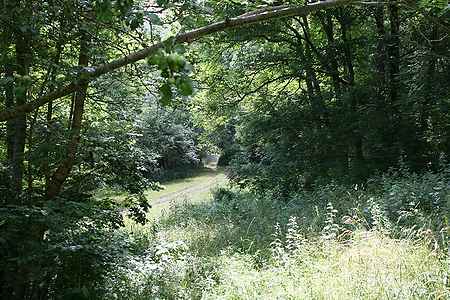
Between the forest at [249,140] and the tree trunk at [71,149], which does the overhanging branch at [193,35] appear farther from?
the tree trunk at [71,149]

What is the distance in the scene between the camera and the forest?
144 inches

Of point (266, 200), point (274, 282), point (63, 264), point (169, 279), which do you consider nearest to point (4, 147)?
point (63, 264)

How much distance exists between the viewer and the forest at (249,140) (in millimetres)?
3650

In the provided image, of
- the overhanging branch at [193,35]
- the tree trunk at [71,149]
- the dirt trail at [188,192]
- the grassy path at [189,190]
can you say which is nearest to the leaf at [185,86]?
the overhanging branch at [193,35]

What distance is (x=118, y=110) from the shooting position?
20.8 ft

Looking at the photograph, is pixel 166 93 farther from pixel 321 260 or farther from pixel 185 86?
pixel 321 260

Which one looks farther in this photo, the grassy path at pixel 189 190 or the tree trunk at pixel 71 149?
the grassy path at pixel 189 190

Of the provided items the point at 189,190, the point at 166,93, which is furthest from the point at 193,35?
the point at 189,190

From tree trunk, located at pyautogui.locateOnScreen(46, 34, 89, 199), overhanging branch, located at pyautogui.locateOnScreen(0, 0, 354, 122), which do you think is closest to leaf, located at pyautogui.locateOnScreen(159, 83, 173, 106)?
overhanging branch, located at pyautogui.locateOnScreen(0, 0, 354, 122)

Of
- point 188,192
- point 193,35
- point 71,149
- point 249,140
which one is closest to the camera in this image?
point 193,35

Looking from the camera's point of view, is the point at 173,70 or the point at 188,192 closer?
the point at 173,70

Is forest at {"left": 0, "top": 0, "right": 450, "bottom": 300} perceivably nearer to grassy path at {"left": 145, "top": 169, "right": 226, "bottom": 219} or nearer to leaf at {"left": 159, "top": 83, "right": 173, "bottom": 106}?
leaf at {"left": 159, "top": 83, "right": 173, "bottom": 106}

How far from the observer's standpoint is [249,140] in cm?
1495

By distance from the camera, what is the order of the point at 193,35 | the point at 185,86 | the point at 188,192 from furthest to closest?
the point at 188,192, the point at 193,35, the point at 185,86
